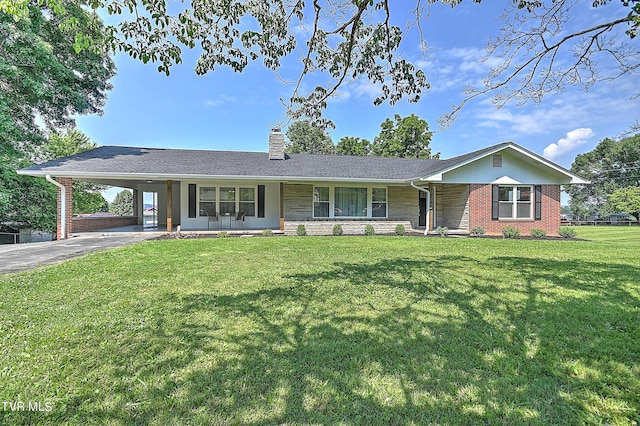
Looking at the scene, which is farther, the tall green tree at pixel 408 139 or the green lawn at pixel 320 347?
the tall green tree at pixel 408 139

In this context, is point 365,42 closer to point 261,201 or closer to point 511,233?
point 261,201

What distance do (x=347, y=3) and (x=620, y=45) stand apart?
4859 millimetres

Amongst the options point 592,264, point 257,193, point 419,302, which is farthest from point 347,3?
point 257,193

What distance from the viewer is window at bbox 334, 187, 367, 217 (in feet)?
49.5

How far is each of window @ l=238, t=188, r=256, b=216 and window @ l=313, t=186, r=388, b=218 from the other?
299 cm

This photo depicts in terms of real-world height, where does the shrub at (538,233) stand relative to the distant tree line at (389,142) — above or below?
below

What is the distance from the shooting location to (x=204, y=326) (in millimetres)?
3580

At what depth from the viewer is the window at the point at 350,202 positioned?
15.1 meters

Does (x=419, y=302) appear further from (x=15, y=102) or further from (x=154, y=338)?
(x=15, y=102)

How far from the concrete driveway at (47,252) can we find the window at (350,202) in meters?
8.67

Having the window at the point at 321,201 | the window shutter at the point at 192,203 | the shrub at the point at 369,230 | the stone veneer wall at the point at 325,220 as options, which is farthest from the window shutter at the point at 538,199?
the window shutter at the point at 192,203

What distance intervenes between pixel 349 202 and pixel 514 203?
781cm

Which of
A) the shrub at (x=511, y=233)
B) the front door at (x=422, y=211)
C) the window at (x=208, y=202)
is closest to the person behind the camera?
the shrub at (x=511, y=233)

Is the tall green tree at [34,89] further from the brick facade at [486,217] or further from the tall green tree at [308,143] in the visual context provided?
the tall green tree at [308,143]
